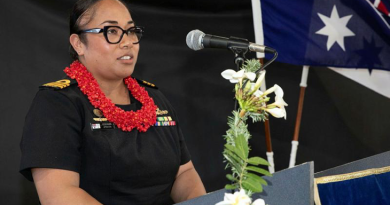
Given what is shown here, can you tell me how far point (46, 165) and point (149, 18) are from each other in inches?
60.6

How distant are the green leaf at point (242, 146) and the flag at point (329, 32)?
205 cm

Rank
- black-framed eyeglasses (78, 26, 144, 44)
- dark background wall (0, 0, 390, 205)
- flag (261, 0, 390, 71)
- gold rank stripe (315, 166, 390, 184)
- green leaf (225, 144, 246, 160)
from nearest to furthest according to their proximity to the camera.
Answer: green leaf (225, 144, 246, 160) < gold rank stripe (315, 166, 390, 184) < black-framed eyeglasses (78, 26, 144, 44) < dark background wall (0, 0, 390, 205) < flag (261, 0, 390, 71)

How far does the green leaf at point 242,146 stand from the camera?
1.19m

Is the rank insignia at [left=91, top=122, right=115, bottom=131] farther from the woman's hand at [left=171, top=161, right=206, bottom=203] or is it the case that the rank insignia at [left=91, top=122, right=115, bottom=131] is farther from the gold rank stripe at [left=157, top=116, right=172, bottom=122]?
the woman's hand at [left=171, top=161, right=206, bottom=203]

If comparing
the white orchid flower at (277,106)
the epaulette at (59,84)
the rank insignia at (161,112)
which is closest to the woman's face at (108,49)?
the epaulette at (59,84)

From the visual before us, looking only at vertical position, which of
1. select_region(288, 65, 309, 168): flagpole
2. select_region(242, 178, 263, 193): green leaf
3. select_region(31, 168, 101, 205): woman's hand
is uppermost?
select_region(288, 65, 309, 168): flagpole

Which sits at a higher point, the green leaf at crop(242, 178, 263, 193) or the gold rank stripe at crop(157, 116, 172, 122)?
the gold rank stripe at crop(157, 116, 172, 122)

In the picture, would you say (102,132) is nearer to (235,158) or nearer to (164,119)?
(164,119)

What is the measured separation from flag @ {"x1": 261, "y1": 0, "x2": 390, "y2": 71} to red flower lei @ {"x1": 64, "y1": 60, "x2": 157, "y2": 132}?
1408 mm

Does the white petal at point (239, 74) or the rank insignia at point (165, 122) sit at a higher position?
the rank insignia at point (165, 122)

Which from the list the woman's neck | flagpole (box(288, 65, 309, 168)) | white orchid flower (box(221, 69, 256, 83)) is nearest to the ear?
the woman's neck

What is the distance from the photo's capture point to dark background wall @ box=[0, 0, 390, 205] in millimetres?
2584

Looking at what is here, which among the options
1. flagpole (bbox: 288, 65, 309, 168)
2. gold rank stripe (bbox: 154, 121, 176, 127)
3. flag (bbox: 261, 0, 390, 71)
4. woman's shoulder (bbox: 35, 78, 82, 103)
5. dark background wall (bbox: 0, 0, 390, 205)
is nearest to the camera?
woman's shoulder (bbox: 35, 78, 82, 103)

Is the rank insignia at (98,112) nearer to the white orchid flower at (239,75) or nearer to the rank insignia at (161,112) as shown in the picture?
the rank insignia at (161,112)
